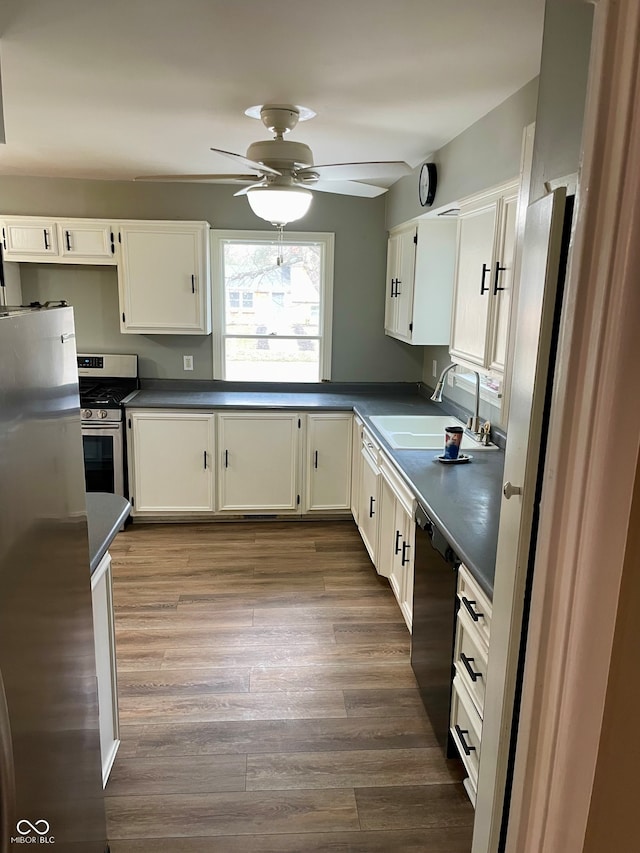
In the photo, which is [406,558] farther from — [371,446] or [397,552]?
[371,446]

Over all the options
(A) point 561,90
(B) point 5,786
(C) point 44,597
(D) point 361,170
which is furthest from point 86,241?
(B) point 5,786

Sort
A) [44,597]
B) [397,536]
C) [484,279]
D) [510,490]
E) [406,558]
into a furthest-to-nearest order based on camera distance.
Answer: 1. [397,536]
2. [406,558]
3. [484,279]
4. [44,597]
5. [510,490]

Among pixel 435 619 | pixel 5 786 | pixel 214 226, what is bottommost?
pixel 435 619

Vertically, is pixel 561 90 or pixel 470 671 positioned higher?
pixel 561 90

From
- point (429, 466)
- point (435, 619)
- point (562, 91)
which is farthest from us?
point (429, 466)

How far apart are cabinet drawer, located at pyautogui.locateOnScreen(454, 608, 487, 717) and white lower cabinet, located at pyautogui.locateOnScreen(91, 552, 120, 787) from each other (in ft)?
3.83

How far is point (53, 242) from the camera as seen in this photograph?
4.27 meters

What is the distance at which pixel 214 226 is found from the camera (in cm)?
455

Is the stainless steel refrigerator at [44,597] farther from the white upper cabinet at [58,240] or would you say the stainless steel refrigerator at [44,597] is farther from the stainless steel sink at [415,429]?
the white upper cabinet at [58,240]

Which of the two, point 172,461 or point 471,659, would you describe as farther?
point 172,461

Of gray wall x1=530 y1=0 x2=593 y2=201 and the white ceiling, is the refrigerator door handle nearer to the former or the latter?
gray wall x1=530 y1=0 x2=593 y2=201

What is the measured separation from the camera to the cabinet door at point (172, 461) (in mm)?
4285

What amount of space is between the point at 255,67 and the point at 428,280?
1939 mm

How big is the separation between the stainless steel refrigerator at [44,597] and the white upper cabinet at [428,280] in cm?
276
